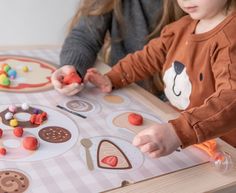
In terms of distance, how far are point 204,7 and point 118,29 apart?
0.32m

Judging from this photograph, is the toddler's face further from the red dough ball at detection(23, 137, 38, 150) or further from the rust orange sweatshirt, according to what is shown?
the red dough ball at detection(23, 137, 38, 150)

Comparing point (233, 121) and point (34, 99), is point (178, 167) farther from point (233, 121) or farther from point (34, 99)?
point (34, 99)

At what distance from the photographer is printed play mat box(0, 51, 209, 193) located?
0.47 meters

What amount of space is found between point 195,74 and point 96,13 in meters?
0.31

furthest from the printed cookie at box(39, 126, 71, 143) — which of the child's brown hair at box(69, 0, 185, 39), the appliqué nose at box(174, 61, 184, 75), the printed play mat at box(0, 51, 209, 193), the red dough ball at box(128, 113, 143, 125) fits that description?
the child's brown hair at box(69, 0, 185, 39)

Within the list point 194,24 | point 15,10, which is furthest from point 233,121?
point 15,10

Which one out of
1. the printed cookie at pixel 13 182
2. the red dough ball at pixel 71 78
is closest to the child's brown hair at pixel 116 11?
the red dough ball at pixel 71 78

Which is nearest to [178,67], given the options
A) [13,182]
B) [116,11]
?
[116,11]

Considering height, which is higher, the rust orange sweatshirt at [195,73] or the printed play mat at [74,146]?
the rust orange sweatshirt at [195,73]

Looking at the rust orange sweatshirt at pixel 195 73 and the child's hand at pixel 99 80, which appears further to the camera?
the child's hand at pixel 99 80

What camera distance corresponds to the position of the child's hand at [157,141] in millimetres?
499

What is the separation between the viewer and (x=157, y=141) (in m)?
0.50

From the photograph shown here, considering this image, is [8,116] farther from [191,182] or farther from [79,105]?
[191,182]

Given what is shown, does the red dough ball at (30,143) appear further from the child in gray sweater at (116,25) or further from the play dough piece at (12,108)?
the child in gray sweater at (116,25)
